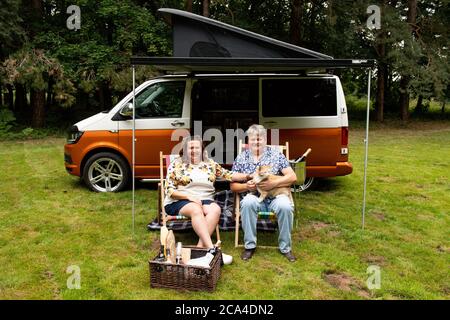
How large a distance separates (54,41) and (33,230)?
34.6 ft

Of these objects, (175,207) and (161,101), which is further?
(161,101)

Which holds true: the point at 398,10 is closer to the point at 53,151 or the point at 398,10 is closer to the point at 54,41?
the point at 54,41

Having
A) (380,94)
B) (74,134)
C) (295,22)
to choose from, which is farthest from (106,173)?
(380,94)

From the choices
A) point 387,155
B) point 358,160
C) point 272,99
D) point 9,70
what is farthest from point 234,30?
point 9,70

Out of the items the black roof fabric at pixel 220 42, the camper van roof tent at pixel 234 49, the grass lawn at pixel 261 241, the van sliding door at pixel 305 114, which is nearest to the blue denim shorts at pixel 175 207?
the grass lawn at pixel 261 241

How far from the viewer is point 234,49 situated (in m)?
5.05

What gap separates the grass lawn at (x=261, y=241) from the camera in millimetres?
3812

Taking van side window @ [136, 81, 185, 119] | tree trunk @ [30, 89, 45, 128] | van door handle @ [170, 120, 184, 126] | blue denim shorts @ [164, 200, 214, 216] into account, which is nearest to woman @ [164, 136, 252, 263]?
blue denim shorts @ [164, 200, 214, 216]

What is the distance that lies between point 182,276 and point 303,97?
3900 mm

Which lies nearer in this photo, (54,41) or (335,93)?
(335,93)

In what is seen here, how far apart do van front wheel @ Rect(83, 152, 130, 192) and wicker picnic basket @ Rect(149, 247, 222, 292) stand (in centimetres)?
338

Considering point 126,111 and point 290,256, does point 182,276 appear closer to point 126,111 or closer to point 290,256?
point 290,256
